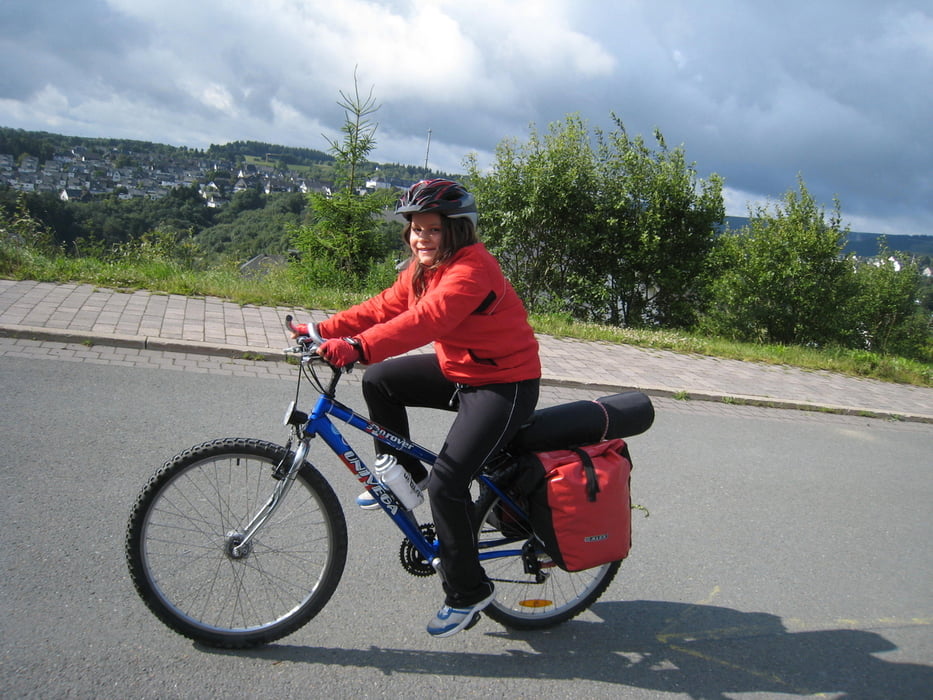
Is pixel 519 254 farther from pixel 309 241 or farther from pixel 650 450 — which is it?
pixel 650 450

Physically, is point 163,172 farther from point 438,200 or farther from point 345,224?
point 438,200

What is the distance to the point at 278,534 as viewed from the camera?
3.01 m

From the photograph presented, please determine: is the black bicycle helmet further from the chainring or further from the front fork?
the chainring

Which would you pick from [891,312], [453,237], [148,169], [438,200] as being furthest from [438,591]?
[148,169]

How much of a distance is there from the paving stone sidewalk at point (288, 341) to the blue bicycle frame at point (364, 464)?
438 cm

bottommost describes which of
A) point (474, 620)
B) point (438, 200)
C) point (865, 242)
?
point (474, 620)

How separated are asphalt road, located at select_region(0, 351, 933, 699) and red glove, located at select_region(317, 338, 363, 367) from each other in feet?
4.20

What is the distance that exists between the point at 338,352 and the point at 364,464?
63 cm

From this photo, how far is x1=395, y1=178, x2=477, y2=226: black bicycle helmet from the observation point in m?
2.81

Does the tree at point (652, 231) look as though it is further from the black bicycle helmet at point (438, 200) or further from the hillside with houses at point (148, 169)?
the black bicycle helmet at point (438, 200)

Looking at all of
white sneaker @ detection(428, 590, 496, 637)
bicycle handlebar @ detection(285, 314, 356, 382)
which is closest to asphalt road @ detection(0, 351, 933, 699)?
white sneaker @ detection(428, 590, 496, 637)

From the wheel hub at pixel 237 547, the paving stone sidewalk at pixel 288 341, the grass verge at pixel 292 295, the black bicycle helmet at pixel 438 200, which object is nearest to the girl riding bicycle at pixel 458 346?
the black bicycle helmet at pixel 438 200

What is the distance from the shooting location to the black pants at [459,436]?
2.90 meters

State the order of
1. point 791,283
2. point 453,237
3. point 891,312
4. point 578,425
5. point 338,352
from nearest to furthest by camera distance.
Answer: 1. point 338,352
2. point 453,237
3. point 578,425
4. point 791,283
5. point 891,312
